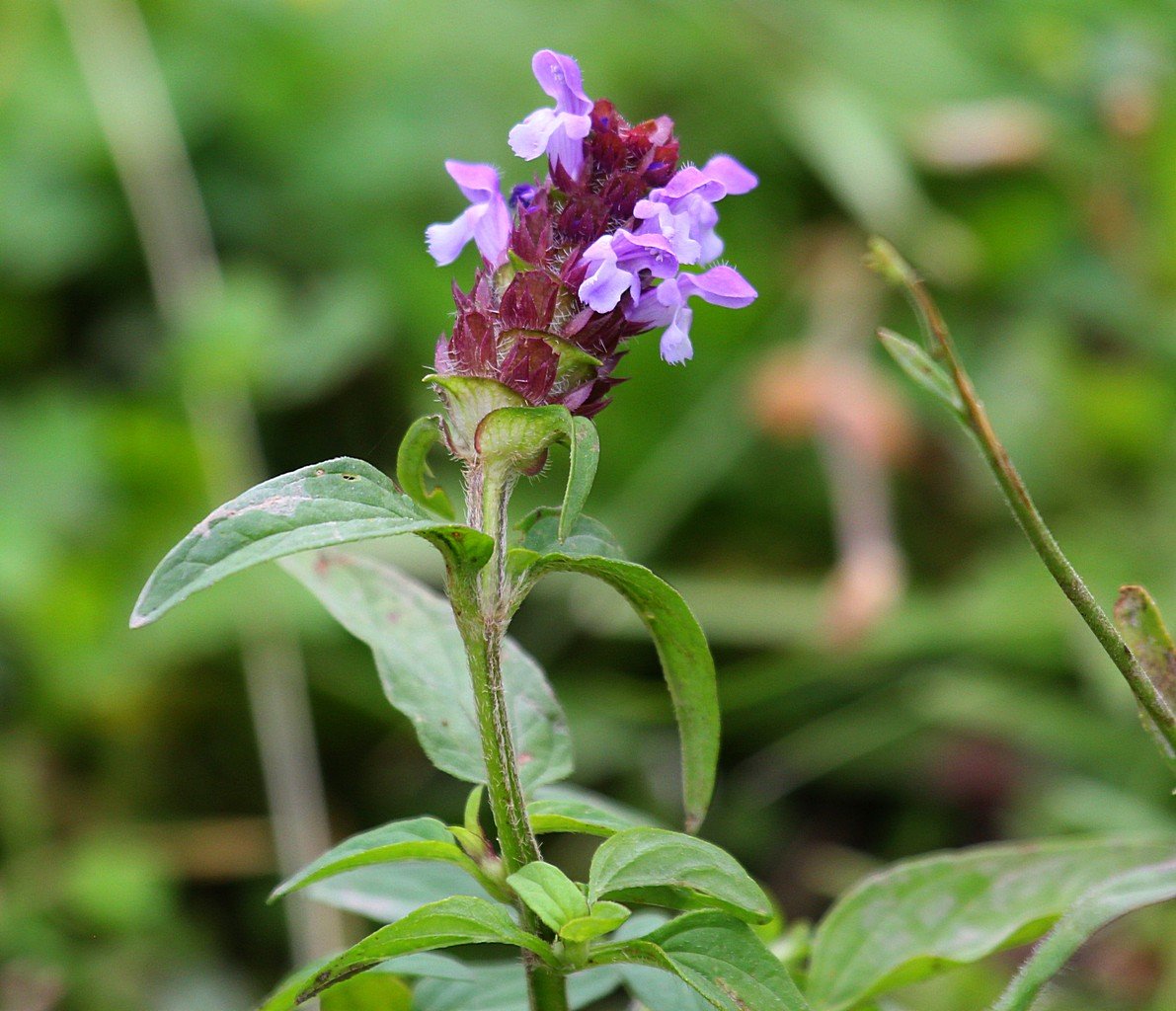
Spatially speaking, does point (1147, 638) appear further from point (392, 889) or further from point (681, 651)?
point (392, 889)

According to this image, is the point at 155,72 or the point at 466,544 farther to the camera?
the point at 155,72

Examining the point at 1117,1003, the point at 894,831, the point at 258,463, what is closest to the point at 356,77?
the point at 258,463

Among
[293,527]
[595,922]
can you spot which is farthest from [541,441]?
[595,922]

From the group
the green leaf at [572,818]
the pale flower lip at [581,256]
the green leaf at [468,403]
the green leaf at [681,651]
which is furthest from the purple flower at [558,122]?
the green leaf at [572,818]

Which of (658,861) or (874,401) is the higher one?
(874,401)

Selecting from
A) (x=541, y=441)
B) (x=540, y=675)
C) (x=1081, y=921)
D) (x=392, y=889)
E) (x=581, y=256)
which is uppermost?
(x=581, y=256)

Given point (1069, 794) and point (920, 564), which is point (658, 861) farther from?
point (920, 564)
